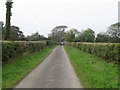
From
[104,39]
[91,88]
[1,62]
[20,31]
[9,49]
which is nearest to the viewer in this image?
[91,88]

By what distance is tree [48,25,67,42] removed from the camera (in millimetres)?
144800

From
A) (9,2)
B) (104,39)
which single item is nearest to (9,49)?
(9,2)

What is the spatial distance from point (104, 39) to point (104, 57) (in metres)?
55.1

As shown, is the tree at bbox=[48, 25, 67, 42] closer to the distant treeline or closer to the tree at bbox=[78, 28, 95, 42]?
the distant treeline

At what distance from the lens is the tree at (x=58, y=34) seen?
144800mm

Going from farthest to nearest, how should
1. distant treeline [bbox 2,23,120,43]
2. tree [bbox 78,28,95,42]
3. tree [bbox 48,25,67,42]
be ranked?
tree [bbox 48,25,67,42] < tree [bbox 78,28,95,42] < distant treeline [bbox 2,23,120,43]

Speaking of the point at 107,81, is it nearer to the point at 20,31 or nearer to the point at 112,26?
the point at 20,31

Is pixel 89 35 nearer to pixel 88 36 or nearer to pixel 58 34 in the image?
pixel 88 36

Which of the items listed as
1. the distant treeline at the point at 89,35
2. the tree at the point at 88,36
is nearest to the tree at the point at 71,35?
the distant treeline at the point at 89,35

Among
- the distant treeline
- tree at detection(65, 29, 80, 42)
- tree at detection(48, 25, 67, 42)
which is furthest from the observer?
tree at detection(48, 25, 67, 42)

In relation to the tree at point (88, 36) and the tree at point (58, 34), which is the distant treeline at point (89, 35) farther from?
the tree at point (58, 34)

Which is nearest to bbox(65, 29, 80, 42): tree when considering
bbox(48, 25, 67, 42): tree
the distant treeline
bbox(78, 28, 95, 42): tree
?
the distant treeline

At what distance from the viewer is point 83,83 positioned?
8.62m

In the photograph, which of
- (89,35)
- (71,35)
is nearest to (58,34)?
(71,35)
